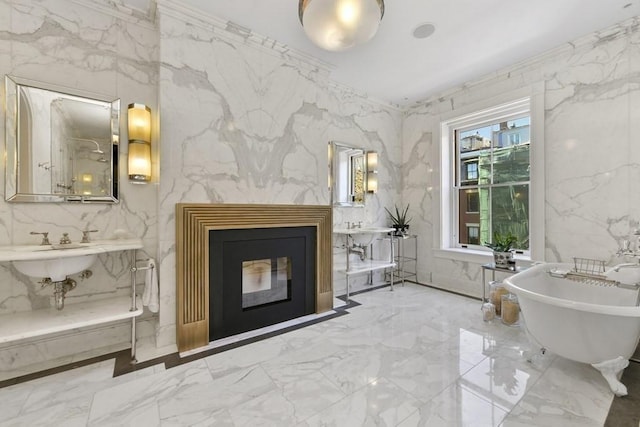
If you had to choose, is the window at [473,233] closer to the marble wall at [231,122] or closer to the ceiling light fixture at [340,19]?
the marble wall at [231,122]

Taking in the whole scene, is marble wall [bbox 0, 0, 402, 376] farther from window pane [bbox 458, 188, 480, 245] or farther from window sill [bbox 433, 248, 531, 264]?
window pane [bbox 458, 188, 480, 245]

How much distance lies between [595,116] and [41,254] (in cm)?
485

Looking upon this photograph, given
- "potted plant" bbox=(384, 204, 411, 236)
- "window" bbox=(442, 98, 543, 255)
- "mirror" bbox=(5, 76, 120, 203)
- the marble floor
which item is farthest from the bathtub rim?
"mirror" bbox=(5, 76, 120, 203)

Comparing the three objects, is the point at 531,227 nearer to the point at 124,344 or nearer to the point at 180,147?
the point at 180,147

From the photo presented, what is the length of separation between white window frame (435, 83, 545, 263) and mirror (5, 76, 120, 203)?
4098 millimetres

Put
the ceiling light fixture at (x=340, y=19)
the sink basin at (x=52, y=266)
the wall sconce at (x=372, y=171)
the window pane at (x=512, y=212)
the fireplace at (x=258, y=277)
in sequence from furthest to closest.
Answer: the wall sconce at (x=372, y=171) → the window pane at (x=512, y=212) → the fireplace at (x=258, y=277) → the sink basin at (x=52, y=266) → the ceiling light fixture at (x=340, y=19)

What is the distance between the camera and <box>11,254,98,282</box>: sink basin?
175cm

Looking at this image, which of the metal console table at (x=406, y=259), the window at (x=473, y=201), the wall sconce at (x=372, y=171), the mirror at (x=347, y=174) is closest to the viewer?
the mirror at (x=347, y=174)

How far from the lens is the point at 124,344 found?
7.79ft

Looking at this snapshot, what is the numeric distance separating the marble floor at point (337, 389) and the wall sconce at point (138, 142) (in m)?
1.56

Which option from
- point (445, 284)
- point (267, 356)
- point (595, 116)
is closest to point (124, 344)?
point (267, 356)

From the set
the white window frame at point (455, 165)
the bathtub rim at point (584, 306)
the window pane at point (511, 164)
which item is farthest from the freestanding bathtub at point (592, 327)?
the window pane at point (511, 164)

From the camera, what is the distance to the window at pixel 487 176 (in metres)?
3.43

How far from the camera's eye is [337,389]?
182 cm
